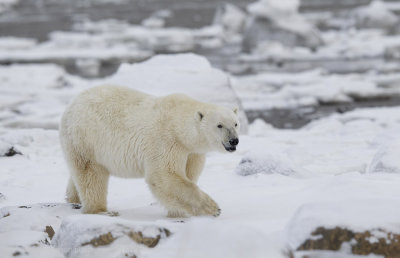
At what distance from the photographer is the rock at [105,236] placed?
9.42 ft

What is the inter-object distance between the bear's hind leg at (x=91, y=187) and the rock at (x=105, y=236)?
38.6 inches

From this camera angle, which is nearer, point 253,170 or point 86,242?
point 86,242

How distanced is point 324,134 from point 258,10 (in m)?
11.0

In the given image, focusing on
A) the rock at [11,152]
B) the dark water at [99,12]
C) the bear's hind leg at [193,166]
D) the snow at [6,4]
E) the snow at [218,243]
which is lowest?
the snow at [6,4]

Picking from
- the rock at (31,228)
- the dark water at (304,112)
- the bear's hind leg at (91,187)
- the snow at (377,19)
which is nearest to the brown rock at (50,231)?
the rock at (31,228)

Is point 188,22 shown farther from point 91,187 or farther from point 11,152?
point 91,187

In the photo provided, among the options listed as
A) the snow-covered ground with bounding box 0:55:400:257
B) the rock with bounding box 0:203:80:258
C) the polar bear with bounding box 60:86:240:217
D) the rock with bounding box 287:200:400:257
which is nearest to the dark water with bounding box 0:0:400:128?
the snow-covered ground with bounding box 0:55:400:257

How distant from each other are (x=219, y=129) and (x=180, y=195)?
1.59 ft

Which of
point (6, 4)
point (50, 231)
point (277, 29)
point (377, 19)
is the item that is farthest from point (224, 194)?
point (6, 4)

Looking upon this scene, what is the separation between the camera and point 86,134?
3.98m

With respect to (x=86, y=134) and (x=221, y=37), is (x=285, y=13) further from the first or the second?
(x=86, y=134)

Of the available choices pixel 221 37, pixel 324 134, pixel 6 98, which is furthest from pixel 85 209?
pixel 221 37

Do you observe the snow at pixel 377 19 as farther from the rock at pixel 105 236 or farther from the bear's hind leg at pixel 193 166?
the rock at pixel 105 236

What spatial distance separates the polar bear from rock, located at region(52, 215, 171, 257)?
63 centimetres
